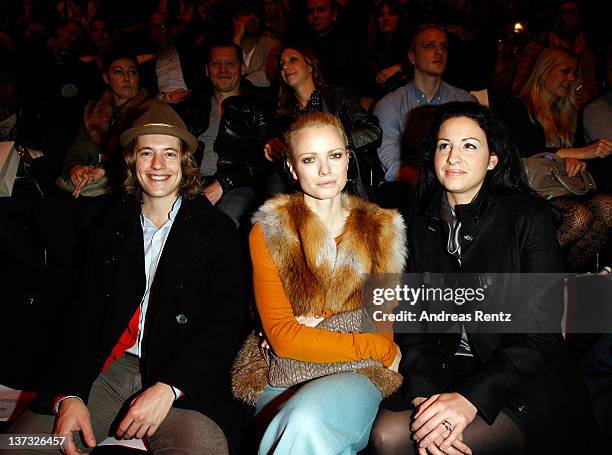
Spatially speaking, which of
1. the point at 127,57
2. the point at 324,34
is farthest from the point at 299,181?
the point at 324,34

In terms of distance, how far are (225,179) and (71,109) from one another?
1889mm

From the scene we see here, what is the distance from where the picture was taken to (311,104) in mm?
3684

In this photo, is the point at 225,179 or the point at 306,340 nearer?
the point at 306,340

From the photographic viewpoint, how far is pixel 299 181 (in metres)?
2.35

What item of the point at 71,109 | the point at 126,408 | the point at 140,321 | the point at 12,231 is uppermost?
the point at 71,109

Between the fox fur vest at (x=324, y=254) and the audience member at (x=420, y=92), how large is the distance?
1824 millimetres

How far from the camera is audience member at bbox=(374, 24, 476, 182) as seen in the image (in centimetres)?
406

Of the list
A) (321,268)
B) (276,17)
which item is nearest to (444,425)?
(321,268)

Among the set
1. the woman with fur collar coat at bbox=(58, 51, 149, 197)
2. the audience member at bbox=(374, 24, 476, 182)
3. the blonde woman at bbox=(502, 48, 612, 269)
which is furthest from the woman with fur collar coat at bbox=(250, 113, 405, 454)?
the woman with fur collar coat at bbox=(58, 51, 149, 197)

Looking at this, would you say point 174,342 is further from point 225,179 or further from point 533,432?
point 225,179

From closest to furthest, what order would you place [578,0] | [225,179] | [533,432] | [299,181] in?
[533,432] < [299,181] < [225,179] < [578,0]

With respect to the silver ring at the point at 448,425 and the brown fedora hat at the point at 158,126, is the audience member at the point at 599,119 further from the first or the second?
the brown fedora hat at the point at 158,126

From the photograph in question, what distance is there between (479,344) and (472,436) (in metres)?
0.37

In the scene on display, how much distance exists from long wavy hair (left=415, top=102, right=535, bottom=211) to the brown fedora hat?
3.62 feet
